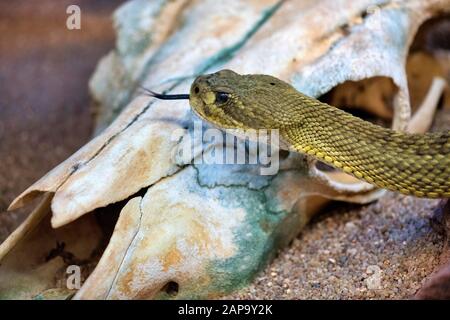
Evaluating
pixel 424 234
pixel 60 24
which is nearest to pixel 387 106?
pixel 424 234

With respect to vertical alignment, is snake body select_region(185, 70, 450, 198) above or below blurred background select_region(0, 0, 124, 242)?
above

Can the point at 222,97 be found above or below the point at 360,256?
above

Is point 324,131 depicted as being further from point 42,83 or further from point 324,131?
point 42,83

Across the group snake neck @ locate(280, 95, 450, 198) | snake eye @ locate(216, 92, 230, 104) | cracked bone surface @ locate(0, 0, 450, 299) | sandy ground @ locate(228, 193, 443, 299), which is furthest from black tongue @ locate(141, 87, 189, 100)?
sandy ground @ locate(228, 193, 443, 299)

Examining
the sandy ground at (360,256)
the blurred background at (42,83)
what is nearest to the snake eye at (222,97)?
the sandy ground at (360,256)

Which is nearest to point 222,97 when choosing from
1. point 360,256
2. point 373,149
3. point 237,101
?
point 237,101

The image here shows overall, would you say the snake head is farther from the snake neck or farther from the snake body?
the snake neck
